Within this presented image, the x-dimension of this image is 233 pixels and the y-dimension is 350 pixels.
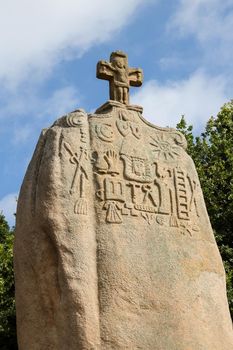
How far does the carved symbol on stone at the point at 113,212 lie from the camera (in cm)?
697

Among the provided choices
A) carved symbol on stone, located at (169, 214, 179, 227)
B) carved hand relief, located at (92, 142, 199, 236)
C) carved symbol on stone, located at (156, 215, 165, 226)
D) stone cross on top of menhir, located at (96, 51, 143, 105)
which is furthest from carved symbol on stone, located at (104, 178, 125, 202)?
stone cross on top of menhir, located at (96, 51, 143, 105)

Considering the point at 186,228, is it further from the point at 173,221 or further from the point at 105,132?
the point at 105,132

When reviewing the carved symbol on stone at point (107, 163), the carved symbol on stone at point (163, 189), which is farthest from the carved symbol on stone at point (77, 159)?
the carved symbol on stone at point (163, 189)

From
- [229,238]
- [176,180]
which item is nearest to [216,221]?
[229,238]

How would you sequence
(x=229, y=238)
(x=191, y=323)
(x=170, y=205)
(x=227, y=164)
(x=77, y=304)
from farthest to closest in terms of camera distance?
(x=227, y=164)
(x=229, y=238)
(x=170, y=205)
(x=191, y=323)
(x=77, y=304)

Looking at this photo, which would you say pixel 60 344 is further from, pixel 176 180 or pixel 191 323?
pixel 176 180

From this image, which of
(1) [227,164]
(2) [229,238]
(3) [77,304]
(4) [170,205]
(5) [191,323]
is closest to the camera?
(3) [77,304]

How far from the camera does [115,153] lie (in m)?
7.40

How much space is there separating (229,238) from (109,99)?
10.9 m

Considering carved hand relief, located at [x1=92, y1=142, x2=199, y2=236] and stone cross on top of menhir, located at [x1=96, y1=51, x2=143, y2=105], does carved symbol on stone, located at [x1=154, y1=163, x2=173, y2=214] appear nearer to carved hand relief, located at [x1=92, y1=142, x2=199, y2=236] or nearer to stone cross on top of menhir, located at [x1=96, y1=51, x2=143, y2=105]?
carved hand relief, located at [x1=92, y1=142, x2=199, y2=236]

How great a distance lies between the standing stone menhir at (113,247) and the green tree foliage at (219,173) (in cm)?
913

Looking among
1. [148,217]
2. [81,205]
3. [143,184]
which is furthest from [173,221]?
[81,205]

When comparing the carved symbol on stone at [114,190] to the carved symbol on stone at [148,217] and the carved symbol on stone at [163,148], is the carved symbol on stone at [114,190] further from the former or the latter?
the carved symbol on stone at [163,148]

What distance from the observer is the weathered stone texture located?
6.51 m
